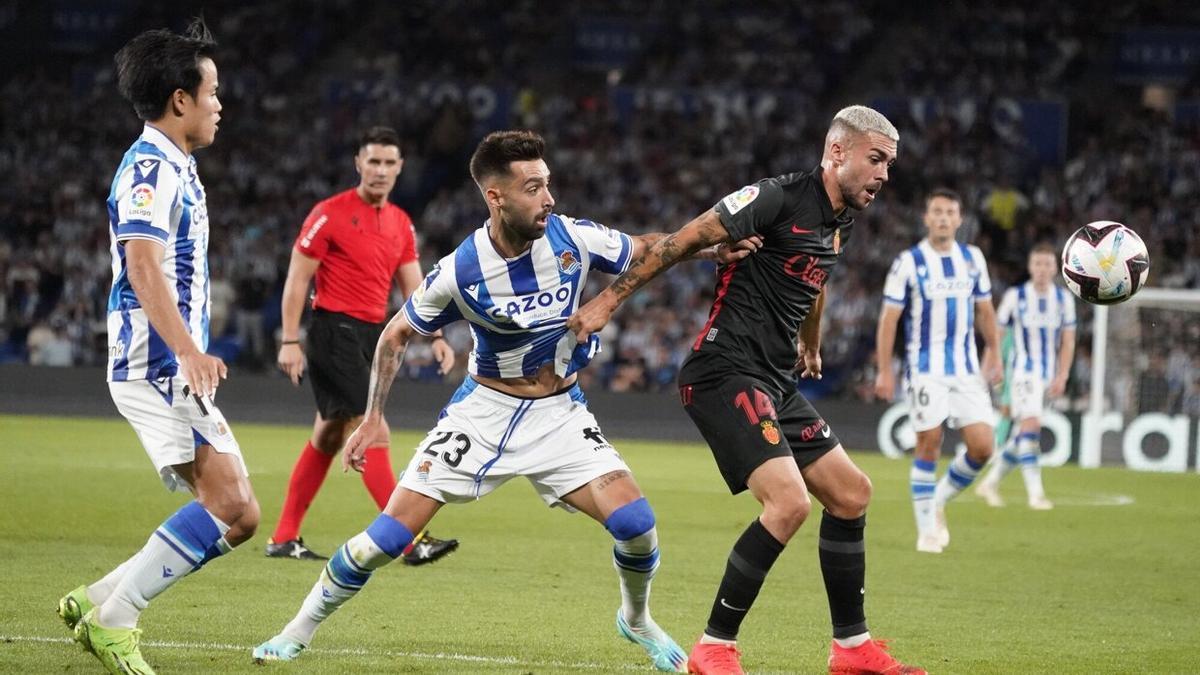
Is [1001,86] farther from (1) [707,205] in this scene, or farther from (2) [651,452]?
(2) [651,452]

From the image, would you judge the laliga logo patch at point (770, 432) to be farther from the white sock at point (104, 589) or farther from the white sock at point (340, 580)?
the white sock at point (104, 589)

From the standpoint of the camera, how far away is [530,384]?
20.0 feet

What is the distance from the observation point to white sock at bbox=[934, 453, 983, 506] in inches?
439

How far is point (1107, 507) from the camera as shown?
46.3 ft

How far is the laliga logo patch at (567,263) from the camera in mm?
6070

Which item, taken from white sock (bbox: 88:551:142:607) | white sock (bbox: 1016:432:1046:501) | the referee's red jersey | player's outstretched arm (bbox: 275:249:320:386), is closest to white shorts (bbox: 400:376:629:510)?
white sock (bbox: 88:551:142:607)

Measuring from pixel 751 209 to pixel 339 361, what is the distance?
157 inches

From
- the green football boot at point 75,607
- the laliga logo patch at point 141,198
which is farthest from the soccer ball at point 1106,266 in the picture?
the green football boot at point 75,607

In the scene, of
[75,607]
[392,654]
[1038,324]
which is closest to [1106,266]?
[392,654]

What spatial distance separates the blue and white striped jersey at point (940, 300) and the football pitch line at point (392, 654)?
557cm

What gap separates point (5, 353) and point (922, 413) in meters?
17.0

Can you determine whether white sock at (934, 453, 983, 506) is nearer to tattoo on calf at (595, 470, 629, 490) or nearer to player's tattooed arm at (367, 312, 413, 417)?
tattoo on calf at (595, 470, 629, 490)

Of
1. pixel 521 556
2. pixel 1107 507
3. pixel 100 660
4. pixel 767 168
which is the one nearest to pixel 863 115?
pixel 100 660

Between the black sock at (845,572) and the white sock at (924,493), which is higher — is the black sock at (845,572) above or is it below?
above
